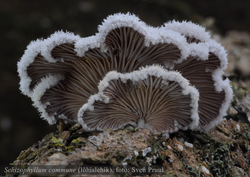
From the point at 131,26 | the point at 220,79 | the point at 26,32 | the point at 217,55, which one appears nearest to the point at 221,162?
the point at 220,79

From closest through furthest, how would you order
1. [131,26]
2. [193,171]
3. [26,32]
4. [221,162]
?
[131,26] → [193,171] → [221,162] → [26,32]

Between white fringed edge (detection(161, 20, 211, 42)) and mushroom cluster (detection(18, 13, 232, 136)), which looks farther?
white fringed edge (detection(161, 20, 211, 42))

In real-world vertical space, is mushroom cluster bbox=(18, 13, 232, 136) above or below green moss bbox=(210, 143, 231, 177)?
above

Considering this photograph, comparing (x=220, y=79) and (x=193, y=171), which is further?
(x=220, y=79)

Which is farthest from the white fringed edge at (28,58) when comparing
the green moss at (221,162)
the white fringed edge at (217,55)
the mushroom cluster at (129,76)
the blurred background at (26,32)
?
the blurred background at (26,32)

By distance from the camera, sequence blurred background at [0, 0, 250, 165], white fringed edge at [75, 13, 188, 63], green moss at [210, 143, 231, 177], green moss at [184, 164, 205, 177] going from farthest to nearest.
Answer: blurred background at [0, 0, 250, 165] → green moss at [210, 143, 231, 177] → green moss at [184, 164, 205, 177] → white fringed edge at [75, 13, 188, 63]

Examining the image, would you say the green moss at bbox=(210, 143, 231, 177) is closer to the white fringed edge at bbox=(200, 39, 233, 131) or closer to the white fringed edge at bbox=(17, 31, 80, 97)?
the white fringed edge at bbox=(200, 39, 233, 131)

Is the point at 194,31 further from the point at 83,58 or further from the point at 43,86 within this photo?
the point at 43,86

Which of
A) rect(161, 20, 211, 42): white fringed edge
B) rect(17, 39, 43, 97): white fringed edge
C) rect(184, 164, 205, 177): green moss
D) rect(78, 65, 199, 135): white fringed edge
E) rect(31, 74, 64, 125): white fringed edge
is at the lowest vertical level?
rect(184, 164, 205, 177): green moss

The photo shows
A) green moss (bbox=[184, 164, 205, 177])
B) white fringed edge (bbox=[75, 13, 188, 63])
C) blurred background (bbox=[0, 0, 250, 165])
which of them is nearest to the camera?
white fringed edge (bbox=[75, 13, 188, 63])

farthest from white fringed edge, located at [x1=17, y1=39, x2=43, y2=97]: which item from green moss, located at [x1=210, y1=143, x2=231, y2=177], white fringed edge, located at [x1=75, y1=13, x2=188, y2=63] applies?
green moss, located at [x1=210, y1=143, x2=231, y2=177]
